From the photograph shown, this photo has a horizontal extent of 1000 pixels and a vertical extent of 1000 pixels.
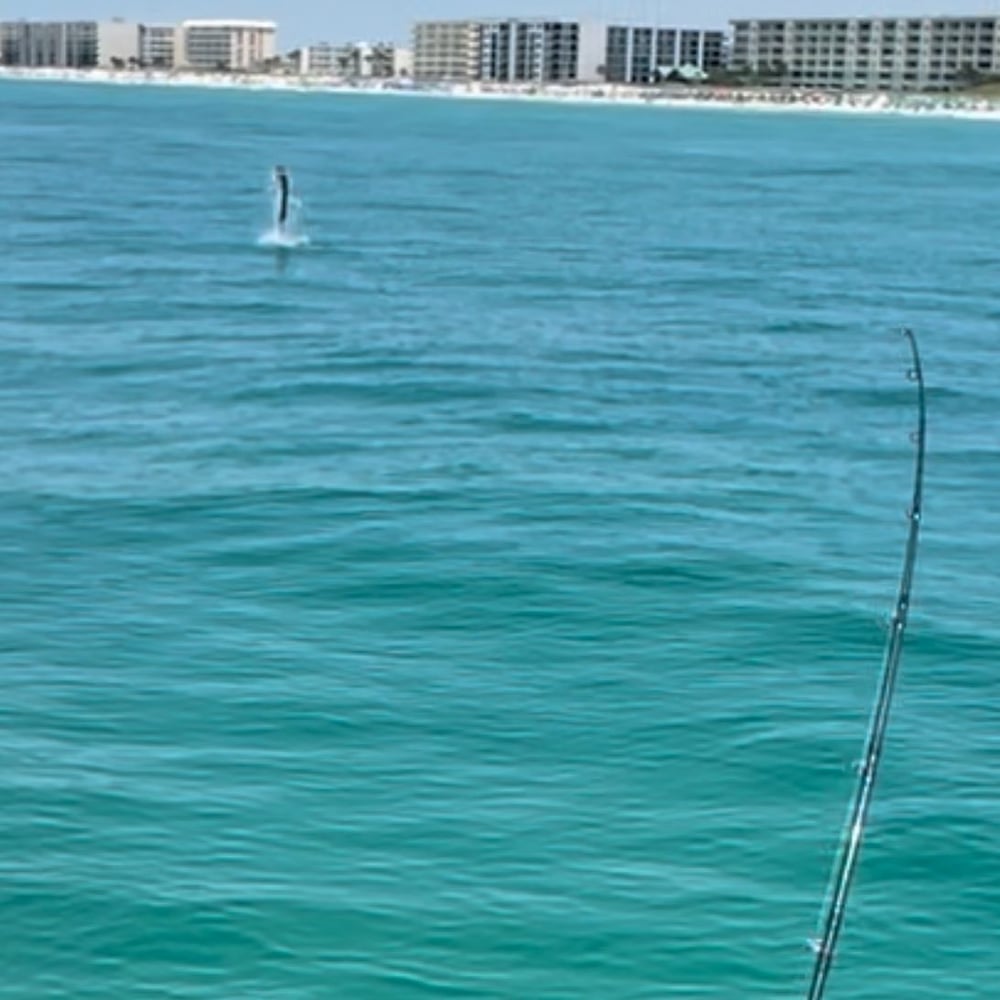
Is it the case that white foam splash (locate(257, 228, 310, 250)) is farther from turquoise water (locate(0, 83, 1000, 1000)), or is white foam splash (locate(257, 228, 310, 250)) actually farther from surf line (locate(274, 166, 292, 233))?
turquoise water (locate(0, 83, 1000, 1000))

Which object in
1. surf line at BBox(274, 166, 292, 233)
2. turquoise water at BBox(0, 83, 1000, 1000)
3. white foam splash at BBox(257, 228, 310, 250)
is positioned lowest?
turquoise water at BBox(0, 83, 1000, 1000)

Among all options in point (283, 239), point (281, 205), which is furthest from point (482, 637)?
point (281, 205)

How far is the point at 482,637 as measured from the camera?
2308 cm

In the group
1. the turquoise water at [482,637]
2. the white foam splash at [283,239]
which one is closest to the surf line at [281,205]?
the white foam splash at [283,239]

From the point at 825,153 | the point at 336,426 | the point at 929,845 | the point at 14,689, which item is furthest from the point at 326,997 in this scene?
the point at 825,153

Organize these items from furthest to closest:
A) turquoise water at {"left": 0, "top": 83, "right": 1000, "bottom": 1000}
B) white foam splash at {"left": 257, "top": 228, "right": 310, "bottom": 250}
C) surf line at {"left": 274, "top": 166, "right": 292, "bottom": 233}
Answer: surf line at {"left": 274, "top": 166, "right": 292, "bottom": 233} → white foam splash at {"left": 257, "top": 228, "right": 310, "bottom": 250} → turquoise water at {"left": 0, "top": 83, "right": 1000, "bottom": 1000}

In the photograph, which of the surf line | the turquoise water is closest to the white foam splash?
the surf line

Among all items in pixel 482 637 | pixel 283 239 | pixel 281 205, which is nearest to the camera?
pixel 482 637

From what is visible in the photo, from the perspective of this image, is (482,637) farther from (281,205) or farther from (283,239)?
(281,205)

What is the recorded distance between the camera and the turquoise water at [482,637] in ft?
52.9

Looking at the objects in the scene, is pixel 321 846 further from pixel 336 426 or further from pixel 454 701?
pixel 336 426

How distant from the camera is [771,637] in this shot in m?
23.1

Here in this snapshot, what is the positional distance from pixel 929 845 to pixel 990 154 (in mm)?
135074

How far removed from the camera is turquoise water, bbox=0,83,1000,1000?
16125 mm
